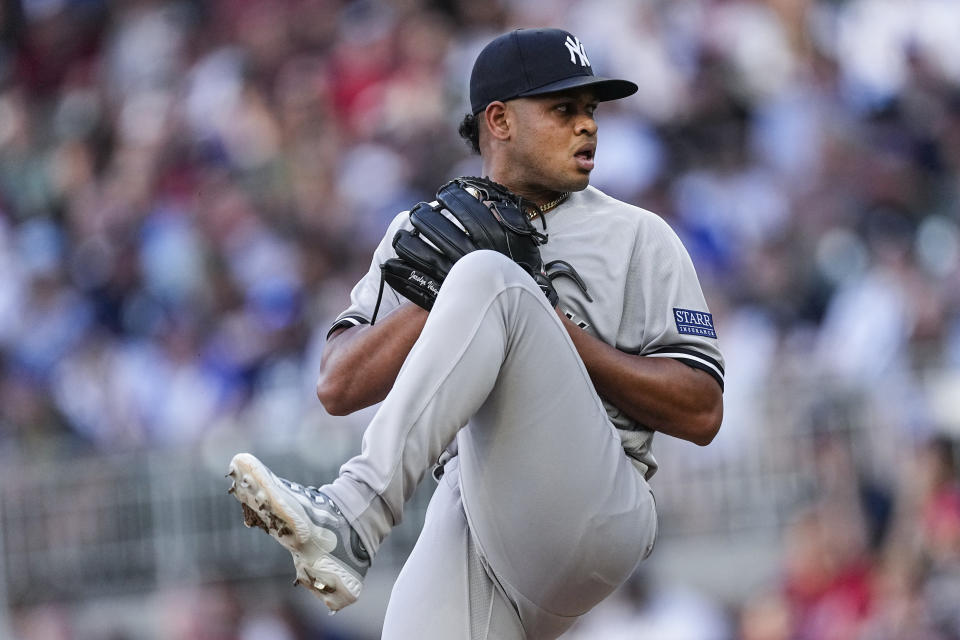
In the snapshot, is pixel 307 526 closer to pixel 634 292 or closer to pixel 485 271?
pixel 485 271

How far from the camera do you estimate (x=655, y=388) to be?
3.45m

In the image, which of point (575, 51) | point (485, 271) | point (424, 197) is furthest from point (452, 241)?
point (424, 197)

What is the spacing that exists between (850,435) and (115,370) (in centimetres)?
457

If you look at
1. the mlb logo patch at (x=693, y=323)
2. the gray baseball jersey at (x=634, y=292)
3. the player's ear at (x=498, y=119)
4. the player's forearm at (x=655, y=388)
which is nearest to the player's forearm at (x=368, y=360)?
the gray baseball jersey at (x=634, y=292)

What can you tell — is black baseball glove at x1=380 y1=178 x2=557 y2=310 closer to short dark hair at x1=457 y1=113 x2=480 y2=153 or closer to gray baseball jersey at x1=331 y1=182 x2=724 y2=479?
gray baseball jersey at x1=331 y1=182 x2=724 y2=479

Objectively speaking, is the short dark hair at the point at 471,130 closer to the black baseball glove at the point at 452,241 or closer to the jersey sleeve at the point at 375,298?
the jersey sleeve at the point at 375,298

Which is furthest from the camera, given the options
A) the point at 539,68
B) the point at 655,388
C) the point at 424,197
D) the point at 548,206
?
the point at 424,197

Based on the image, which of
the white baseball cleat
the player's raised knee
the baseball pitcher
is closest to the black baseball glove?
the baseball pitcher

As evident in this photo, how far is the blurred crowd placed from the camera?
278 inches

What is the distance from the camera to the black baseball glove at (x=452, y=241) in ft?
11.0

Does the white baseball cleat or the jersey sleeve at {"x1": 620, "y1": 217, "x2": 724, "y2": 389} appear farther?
the jersey sleeve at {"x1": 620, "y1": 217, "x2": 724, "y2": 389}

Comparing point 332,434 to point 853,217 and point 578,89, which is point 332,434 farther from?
point 578,89

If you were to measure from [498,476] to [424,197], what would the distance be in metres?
6.01

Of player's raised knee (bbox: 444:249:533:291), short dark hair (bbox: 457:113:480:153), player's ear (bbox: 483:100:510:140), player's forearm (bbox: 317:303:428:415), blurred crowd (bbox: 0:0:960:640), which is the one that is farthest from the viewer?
blurred crowd (bbox: 0:0:960:640)
